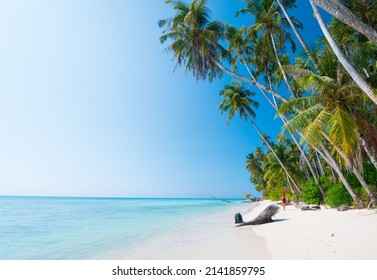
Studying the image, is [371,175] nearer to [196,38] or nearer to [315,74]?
[315,74]

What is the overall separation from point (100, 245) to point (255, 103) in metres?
16.9

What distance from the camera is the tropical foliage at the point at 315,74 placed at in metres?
8.30

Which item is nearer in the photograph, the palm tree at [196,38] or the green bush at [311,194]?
the palm tree at [196,38]

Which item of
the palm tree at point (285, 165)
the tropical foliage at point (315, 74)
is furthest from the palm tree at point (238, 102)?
the palm tree at point (285, 165)

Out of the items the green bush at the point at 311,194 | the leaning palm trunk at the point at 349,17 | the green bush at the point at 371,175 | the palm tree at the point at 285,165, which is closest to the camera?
the leaning palm trunk at the point at 349,17

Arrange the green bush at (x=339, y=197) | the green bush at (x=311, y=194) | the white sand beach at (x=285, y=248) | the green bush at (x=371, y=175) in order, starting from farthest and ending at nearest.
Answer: the green bush at (x=311, y=194)
the green bush at (x=339, y=197)
the green bush at (x=371, y=175)
the white sand beach at (x=285, y=248)

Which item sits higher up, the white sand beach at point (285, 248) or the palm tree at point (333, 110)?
the palm tree at point (333, 110)

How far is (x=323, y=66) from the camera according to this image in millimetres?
10055

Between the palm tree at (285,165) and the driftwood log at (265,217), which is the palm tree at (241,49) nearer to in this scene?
the driftwood log at (265,217)

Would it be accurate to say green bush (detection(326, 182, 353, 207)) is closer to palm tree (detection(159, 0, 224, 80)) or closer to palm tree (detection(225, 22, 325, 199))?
palm tree (detection(225, 22, 325, 199))

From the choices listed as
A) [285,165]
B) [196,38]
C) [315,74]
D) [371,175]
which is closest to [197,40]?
[196,38]

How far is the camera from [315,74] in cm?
1050
